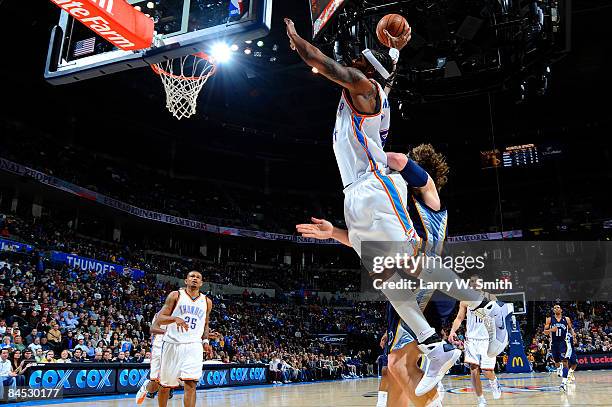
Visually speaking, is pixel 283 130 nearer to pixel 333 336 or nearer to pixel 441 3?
pixel 333 336

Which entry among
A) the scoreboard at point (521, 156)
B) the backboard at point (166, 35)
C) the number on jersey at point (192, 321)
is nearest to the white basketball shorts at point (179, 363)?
the number on jersey at point (192, 321)

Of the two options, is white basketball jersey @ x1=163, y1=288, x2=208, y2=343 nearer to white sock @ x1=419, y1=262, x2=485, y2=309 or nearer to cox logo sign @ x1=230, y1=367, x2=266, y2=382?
white sock @ x1=419, y1=262, x2=485, y2=309

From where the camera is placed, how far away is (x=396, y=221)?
264 centimetres

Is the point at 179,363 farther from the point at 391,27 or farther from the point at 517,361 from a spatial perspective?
the point at 517,361

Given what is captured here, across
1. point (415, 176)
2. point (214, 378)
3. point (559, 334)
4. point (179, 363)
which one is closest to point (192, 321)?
point (179, 363)

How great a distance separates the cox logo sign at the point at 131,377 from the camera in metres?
12.0

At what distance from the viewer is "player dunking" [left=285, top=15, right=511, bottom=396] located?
104 inches

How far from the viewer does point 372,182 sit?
107 inches

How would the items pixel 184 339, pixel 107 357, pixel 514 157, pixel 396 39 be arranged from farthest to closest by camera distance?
pixel 514 157 → pixel 107 357 → pixel 184 339 → pixel 396 39

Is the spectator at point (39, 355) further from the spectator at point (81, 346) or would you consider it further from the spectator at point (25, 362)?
the spectator at point (81, 346)

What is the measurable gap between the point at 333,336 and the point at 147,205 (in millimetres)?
11602

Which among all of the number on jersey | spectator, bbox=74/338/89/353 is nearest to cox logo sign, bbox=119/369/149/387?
spectator, bbox=74/338/89/353

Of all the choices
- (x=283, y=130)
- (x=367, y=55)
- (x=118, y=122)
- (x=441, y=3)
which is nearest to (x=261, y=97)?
(x=283, y=130)

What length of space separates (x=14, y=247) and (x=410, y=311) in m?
18.5
